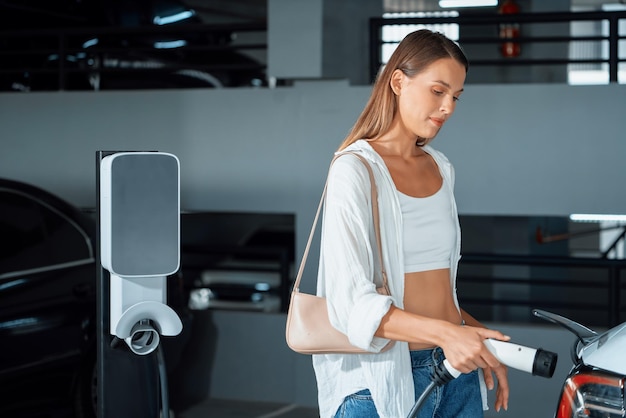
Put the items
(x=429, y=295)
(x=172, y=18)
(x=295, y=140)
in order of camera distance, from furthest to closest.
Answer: (x=172, y=18)
(x=295, y=140)
(x=429, y=295)

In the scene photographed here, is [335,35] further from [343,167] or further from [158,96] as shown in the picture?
[343,167]

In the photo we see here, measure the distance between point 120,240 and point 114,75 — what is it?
18.7 feet

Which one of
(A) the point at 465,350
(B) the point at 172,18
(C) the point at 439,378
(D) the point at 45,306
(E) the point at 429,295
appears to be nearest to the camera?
(A) the point at 465,350

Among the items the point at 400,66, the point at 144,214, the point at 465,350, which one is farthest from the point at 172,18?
the point at 465,350

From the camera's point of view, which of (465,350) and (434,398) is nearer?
(465,350)

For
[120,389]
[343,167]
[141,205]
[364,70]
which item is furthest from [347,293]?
[364,70]

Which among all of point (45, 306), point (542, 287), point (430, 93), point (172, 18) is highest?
point (172, 18)

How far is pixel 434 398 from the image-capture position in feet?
6.60

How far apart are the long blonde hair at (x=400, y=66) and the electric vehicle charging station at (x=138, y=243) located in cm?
44

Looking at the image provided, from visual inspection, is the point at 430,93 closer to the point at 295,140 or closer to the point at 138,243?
the point at 138,243

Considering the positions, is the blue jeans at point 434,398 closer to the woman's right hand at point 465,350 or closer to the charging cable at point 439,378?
the charging cable at point 439,378

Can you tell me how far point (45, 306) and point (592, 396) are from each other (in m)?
3.12

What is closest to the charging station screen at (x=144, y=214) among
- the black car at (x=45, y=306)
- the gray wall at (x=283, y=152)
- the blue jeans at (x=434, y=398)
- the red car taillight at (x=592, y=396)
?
the blue jeans at (x=434, y=398)

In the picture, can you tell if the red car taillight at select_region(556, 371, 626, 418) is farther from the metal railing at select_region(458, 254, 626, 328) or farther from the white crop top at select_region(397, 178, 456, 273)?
the metal railing at select_region(458, 254, 626, 328)
